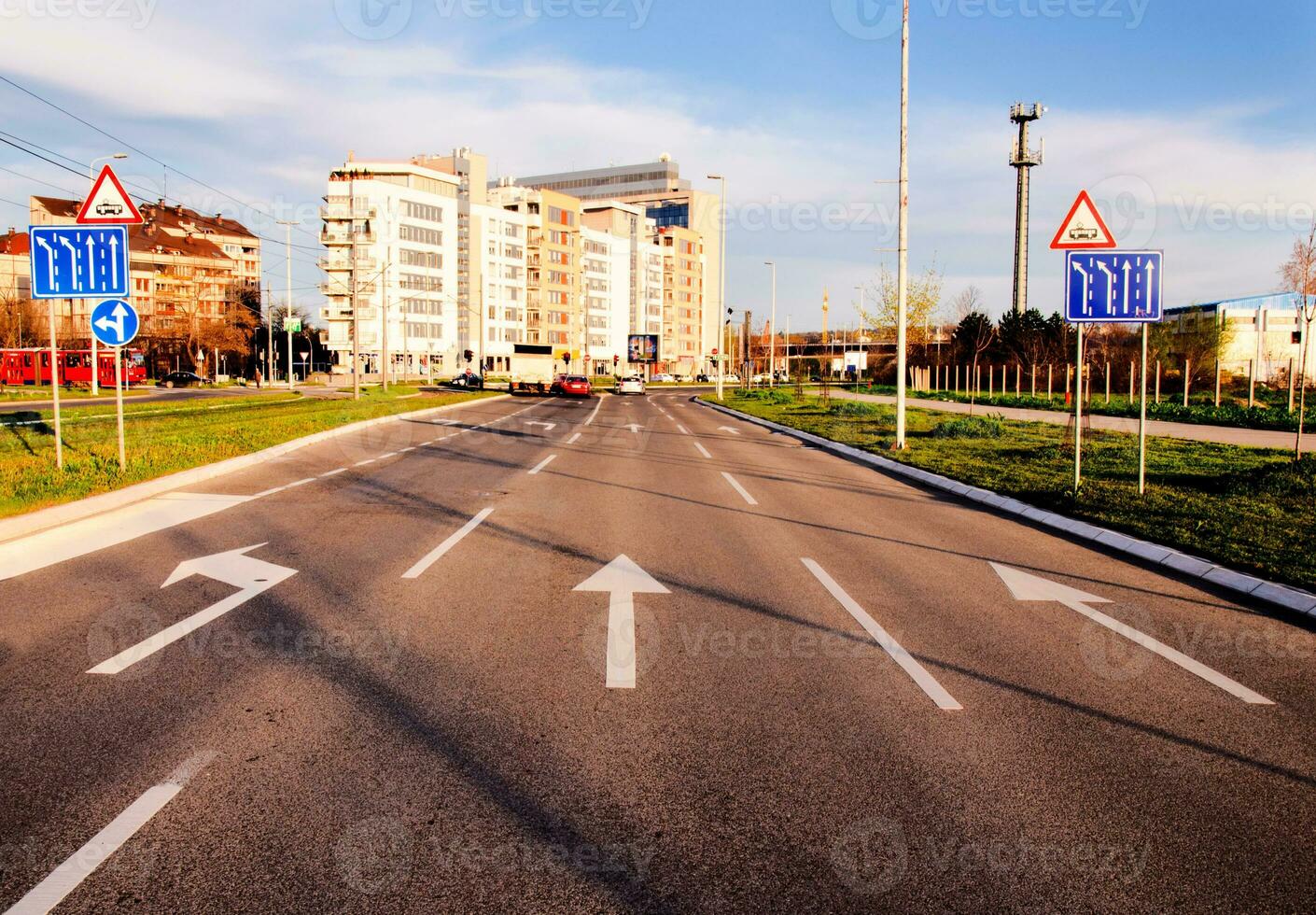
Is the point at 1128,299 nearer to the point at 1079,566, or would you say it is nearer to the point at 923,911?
the point at 1079,566

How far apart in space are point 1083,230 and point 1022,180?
72855 millimetres

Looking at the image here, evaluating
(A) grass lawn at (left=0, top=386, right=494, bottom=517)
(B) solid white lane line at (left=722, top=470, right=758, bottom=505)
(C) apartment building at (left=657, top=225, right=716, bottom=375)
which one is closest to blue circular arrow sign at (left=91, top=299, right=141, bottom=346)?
(A) grass lawn at (left=0, top=386, right=494, bottom=517)

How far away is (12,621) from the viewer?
633 centimetres

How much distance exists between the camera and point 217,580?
770cm

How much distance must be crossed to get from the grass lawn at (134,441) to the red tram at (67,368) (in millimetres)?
33365

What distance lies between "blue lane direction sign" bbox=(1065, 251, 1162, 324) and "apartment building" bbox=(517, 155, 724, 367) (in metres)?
139

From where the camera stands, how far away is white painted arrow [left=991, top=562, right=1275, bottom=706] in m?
5.32

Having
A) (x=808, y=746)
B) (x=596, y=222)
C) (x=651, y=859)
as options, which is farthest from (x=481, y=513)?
(x=596, y=222)

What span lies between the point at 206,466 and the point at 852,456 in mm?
12995

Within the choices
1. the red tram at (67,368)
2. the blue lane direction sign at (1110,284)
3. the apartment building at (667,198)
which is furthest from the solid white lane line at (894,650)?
the apartment building at (667,198)

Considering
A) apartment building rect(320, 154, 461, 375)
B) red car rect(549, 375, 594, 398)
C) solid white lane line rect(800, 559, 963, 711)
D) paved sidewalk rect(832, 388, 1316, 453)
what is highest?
apartment building rect(320, 154, 461, 375)

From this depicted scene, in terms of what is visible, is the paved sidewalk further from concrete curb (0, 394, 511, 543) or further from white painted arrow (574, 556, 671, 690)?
concrete curb (0, 394, 511, 543)

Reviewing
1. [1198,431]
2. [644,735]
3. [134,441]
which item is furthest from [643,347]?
[644,735]

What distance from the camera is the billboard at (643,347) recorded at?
12006 centimetres
